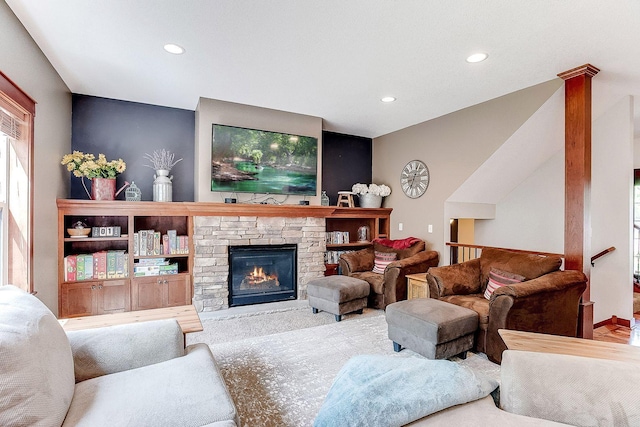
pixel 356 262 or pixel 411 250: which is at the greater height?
pixel 411 250

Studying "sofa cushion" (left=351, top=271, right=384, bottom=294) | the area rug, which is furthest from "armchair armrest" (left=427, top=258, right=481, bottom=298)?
"sofa cushion" (left=351, top=271, right=384, bottom=294)

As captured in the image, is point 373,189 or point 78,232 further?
point 373,189

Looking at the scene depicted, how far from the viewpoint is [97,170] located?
3.56 metres

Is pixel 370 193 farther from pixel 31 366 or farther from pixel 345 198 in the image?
pixel 31 366

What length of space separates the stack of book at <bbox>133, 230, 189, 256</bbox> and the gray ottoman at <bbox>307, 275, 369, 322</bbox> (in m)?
1.67

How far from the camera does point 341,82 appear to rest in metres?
3.32

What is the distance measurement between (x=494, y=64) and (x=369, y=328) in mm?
2819

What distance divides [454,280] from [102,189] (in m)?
3.99

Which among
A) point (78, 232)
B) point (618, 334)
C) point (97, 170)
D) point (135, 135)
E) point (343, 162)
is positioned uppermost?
point (135, 135)

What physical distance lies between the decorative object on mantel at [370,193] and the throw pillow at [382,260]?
0.98 m

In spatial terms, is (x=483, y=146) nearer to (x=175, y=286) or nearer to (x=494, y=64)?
(x=494, y=64)

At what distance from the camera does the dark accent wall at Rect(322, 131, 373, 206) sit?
5.36 metres

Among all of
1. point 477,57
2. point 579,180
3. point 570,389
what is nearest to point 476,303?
point 579,180

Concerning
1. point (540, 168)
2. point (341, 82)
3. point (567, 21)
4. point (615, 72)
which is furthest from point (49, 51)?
point (540, 168)
